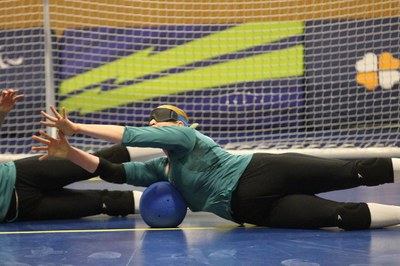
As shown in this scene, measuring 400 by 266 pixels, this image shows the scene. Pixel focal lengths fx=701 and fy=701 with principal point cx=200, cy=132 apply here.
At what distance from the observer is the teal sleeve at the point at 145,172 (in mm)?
3873

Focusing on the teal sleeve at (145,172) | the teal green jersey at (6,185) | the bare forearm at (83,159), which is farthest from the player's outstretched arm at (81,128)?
the teal green jersey at (6,185)

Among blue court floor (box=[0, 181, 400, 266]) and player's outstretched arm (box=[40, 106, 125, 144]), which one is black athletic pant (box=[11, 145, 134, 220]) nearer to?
blue court floor (box=[0, 181, 400, 266])

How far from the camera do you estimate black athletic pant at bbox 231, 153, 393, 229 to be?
3.53 meters

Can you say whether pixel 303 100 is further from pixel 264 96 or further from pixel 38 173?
pixel 38 173

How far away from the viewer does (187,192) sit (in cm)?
370

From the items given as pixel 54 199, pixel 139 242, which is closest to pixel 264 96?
pixel 54 199

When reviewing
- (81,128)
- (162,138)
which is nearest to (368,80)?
(162,138)

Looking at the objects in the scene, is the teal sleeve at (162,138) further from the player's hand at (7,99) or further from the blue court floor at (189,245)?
the player's hand at (7,99)

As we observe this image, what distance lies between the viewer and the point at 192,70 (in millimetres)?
7676

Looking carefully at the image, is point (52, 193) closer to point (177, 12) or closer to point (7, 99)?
point (7, 99)

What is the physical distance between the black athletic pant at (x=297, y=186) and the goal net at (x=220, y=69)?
11.9 ft

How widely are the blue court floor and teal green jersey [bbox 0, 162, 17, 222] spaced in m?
0.11

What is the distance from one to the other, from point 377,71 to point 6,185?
4881 millimetres

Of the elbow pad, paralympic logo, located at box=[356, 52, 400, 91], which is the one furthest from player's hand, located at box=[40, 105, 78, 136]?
paralympic logo, located at box=[356, 52, 400, 91]
